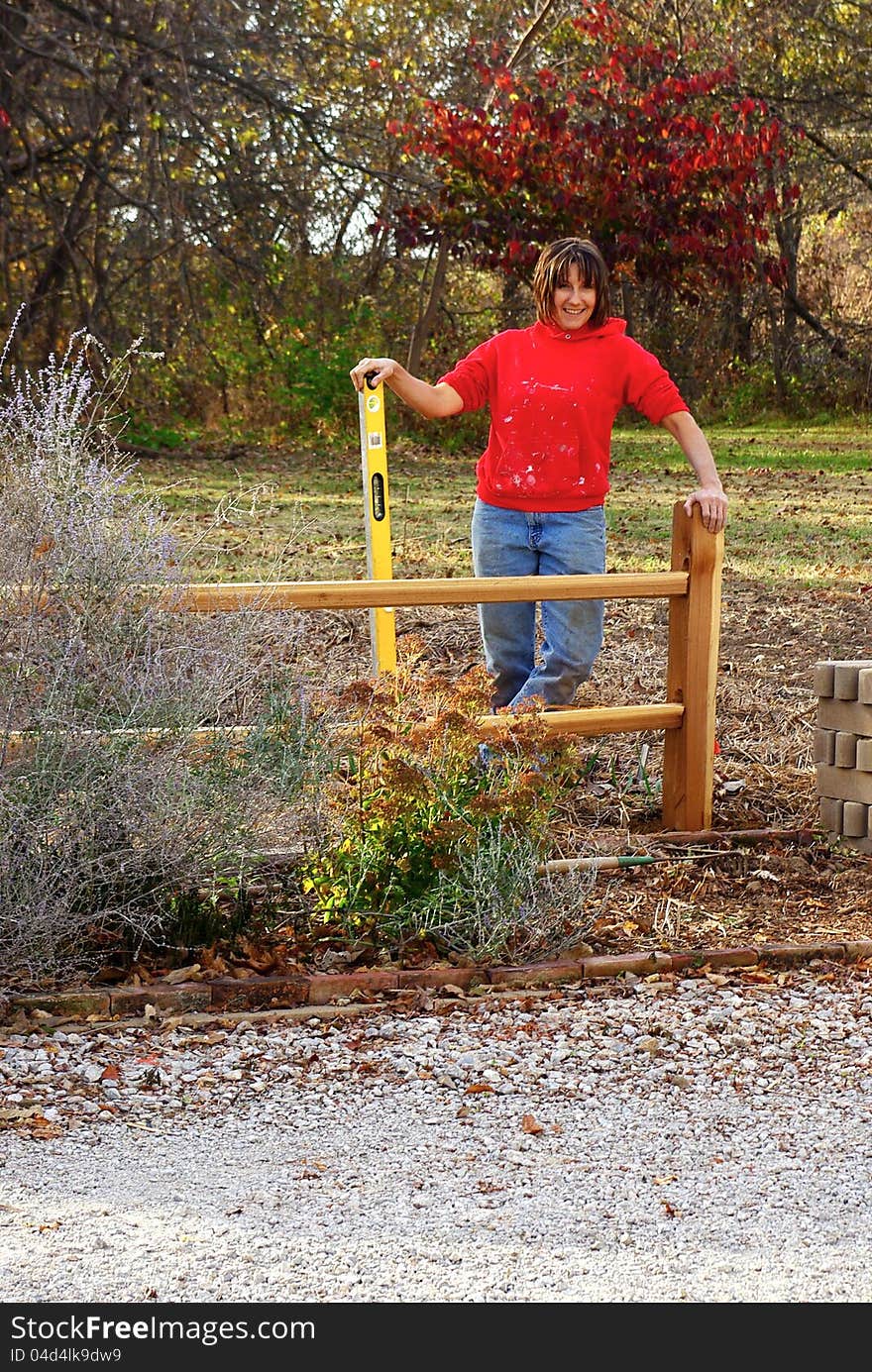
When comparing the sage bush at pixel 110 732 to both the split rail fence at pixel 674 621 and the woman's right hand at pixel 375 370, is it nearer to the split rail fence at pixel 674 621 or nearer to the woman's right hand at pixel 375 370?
the split rail fence at pixel 674 621

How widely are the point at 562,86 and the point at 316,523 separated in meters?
7.64

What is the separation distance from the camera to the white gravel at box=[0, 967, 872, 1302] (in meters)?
2.57

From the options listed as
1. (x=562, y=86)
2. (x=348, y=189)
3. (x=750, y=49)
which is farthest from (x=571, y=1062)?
(x=750, y=49)

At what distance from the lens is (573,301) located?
4930 mm

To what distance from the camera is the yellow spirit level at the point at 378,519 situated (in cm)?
558

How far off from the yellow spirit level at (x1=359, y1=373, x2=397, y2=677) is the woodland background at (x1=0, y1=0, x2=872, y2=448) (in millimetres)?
7608

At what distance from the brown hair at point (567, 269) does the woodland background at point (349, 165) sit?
819 centimetres

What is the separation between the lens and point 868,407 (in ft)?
60.9

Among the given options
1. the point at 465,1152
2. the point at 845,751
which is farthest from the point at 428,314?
the point at 465,1152

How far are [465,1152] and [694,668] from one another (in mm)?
2437

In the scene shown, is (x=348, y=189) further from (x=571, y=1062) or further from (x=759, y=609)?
(x=571, y=1062)

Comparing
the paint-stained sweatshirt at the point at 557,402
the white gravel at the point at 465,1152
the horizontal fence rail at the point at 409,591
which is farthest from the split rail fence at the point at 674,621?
the white gravel at the point at 465,1152

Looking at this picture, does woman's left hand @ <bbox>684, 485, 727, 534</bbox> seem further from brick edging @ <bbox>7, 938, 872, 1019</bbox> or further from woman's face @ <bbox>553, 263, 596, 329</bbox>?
brick edging @ <bbox>7, 938, 872, 1019</bbox>

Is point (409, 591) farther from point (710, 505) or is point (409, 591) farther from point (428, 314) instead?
point (428, 314)
